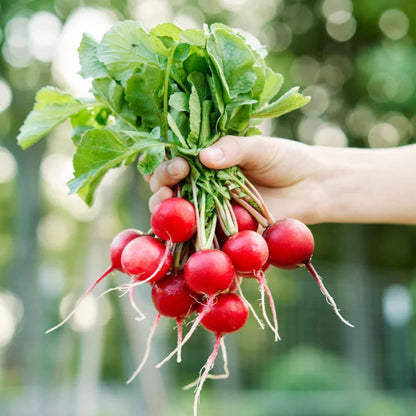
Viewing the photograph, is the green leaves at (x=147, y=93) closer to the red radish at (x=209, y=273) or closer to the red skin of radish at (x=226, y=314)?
the red radish at (x=209, y=273)

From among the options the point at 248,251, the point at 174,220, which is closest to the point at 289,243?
the point at 248,251

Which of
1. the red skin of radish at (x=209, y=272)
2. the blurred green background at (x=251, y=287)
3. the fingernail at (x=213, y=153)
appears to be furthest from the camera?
the blurred green background at (x=251, y=287)

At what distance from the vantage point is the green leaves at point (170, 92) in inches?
63.2

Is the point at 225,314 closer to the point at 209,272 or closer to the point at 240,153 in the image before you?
the point at 209,272

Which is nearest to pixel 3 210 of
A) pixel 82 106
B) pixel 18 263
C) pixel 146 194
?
pixel 146 194

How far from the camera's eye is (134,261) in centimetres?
158

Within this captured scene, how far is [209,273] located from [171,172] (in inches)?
15.2

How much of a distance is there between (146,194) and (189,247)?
11847 millimetres

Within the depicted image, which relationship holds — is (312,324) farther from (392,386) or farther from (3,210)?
(3,210)

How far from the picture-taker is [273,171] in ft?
6.87

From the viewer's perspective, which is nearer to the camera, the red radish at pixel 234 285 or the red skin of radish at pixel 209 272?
the red skin of radish at pixel 209 272

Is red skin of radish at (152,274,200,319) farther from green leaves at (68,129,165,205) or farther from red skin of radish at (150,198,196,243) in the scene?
green leaves at (68,129,165,205)

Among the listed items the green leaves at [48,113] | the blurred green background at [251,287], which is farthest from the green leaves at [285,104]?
the blurred green background at [251,287]

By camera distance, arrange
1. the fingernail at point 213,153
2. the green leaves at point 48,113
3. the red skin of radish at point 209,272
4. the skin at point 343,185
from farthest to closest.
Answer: the skin at point 343,185 < the green leaves at point 48,113 < the fingernail at point 213,153 < the red skin of radish at point 209,272
